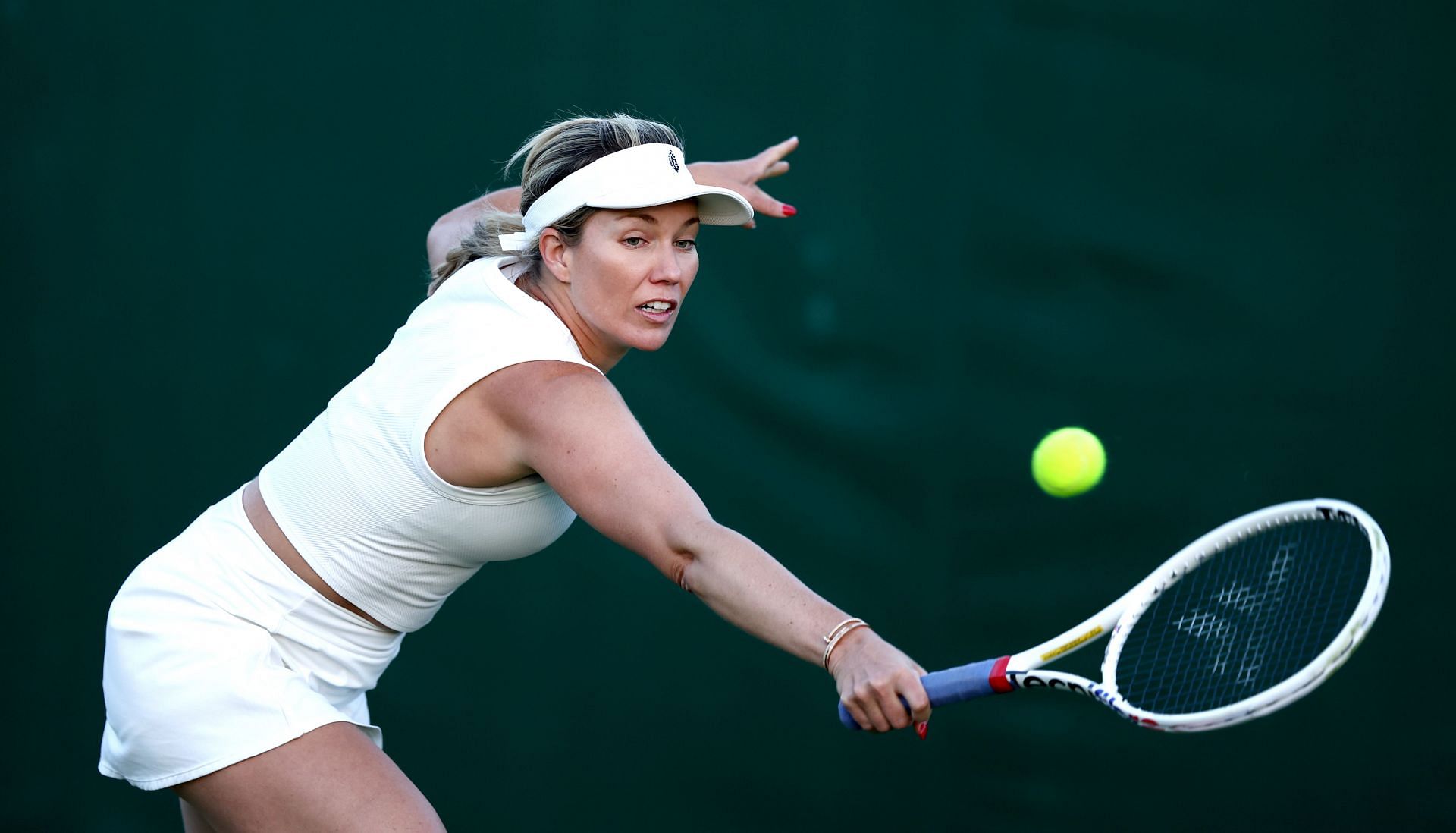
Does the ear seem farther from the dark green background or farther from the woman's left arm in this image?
the dark green background

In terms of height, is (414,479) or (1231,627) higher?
(414,479)

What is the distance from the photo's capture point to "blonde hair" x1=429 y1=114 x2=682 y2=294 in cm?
195

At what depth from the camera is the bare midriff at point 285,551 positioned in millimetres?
1929

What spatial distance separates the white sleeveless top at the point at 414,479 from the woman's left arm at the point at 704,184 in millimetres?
429

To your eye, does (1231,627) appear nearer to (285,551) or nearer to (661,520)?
(661,520)

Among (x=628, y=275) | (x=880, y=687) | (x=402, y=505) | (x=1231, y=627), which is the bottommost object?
→ (x=1231, y=627)

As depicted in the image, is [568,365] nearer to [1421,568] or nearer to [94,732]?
[1421,568]

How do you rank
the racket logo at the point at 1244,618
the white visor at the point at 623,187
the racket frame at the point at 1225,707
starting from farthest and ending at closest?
the racket logo at the point at 1244,618 < the white visor at the point at 623,187 < the racket frame at the point at 1225,707

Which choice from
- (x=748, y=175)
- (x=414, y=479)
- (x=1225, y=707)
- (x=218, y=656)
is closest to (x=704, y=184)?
(x=748, y=175)

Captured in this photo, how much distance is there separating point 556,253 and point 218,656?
65cm

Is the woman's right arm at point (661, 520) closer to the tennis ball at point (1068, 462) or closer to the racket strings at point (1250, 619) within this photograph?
the racket strings at point (1250, 619)

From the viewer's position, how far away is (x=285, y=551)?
1.93 metres

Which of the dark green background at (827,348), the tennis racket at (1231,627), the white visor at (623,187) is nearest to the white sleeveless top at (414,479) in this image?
the white visor at (623,187)

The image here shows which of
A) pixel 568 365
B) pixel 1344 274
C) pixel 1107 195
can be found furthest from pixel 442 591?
pixel 1344 274
